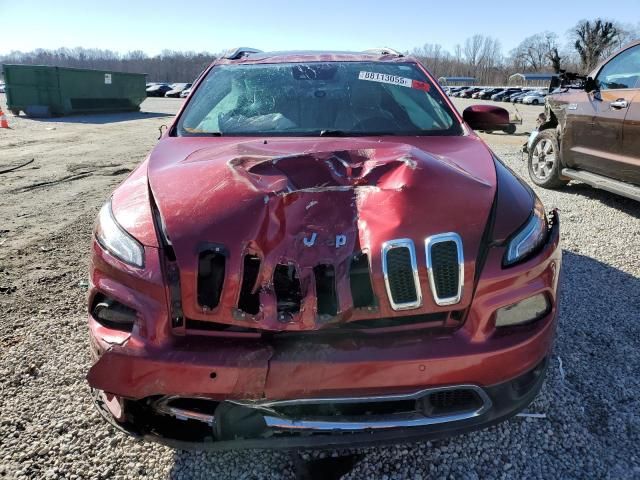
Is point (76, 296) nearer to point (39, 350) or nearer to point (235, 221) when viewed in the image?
point (39, 350)

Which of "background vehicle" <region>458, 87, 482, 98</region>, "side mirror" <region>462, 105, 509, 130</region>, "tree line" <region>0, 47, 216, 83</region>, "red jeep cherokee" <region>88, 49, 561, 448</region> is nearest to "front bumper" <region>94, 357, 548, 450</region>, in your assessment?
"red jeep cherokee" <region>88, 49, 561, 448</region>

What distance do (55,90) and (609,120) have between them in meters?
22.3

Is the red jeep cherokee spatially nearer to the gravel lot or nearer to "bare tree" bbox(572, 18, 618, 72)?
the gravel lot

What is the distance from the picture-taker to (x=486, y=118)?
126 inches

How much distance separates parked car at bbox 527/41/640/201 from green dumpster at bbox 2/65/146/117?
21010mm

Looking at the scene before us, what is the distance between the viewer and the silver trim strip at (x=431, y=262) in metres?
1.61

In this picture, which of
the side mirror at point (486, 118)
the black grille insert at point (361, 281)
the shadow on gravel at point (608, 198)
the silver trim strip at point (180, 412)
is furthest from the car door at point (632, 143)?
the silver trim strip at point (180, 412)

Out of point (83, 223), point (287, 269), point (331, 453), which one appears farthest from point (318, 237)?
point (83, 223)

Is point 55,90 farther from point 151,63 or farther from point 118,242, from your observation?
point 151,63

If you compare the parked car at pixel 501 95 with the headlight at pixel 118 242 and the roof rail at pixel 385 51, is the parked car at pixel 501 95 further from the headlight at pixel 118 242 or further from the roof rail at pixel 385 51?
the headlight at pixel 118 242

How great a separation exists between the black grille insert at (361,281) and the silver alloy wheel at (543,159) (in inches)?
215

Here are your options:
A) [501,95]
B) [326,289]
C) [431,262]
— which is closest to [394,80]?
[431,262]

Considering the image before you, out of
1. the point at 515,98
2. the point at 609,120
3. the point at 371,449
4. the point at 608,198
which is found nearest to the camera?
the point at 371,449

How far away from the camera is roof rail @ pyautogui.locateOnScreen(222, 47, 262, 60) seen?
3.75 meters
